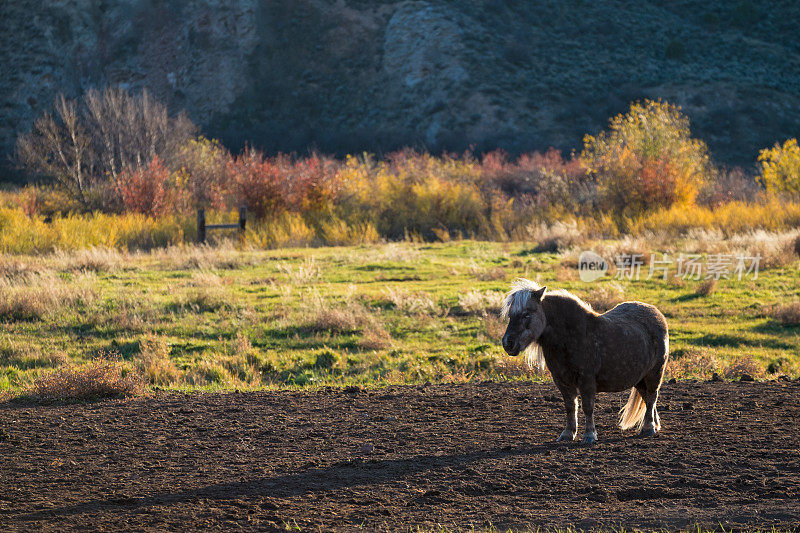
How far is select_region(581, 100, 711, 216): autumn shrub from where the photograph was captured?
33125 mm

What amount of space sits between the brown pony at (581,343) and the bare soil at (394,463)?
22.8 inches

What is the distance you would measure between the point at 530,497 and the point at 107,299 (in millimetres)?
13257

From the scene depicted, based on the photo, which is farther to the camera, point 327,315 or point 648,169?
point 648,169

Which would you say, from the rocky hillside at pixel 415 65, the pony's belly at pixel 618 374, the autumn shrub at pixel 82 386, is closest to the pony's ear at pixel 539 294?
the pony's belly at pixel 618 374

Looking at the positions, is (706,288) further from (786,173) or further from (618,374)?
(786,173)

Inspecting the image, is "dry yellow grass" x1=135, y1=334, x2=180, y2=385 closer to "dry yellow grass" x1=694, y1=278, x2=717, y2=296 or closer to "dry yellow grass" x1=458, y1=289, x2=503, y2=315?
"dry yellow grass" x1=458, y1=289, x2=503, y2=315

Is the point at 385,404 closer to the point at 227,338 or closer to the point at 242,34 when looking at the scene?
the point at 227,338

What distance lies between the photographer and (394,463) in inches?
288

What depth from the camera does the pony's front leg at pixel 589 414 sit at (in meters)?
7.34

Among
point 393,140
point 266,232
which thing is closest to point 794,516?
point 266,232

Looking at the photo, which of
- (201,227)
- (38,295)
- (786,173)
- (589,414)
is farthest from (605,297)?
(786,173)

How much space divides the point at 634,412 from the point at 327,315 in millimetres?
8225

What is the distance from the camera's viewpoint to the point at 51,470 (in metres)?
7.22

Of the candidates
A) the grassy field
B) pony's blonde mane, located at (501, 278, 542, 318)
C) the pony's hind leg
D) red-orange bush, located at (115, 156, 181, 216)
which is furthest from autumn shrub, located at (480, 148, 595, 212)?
pony's blonde mane, located at (501, 278, 542, 318)
